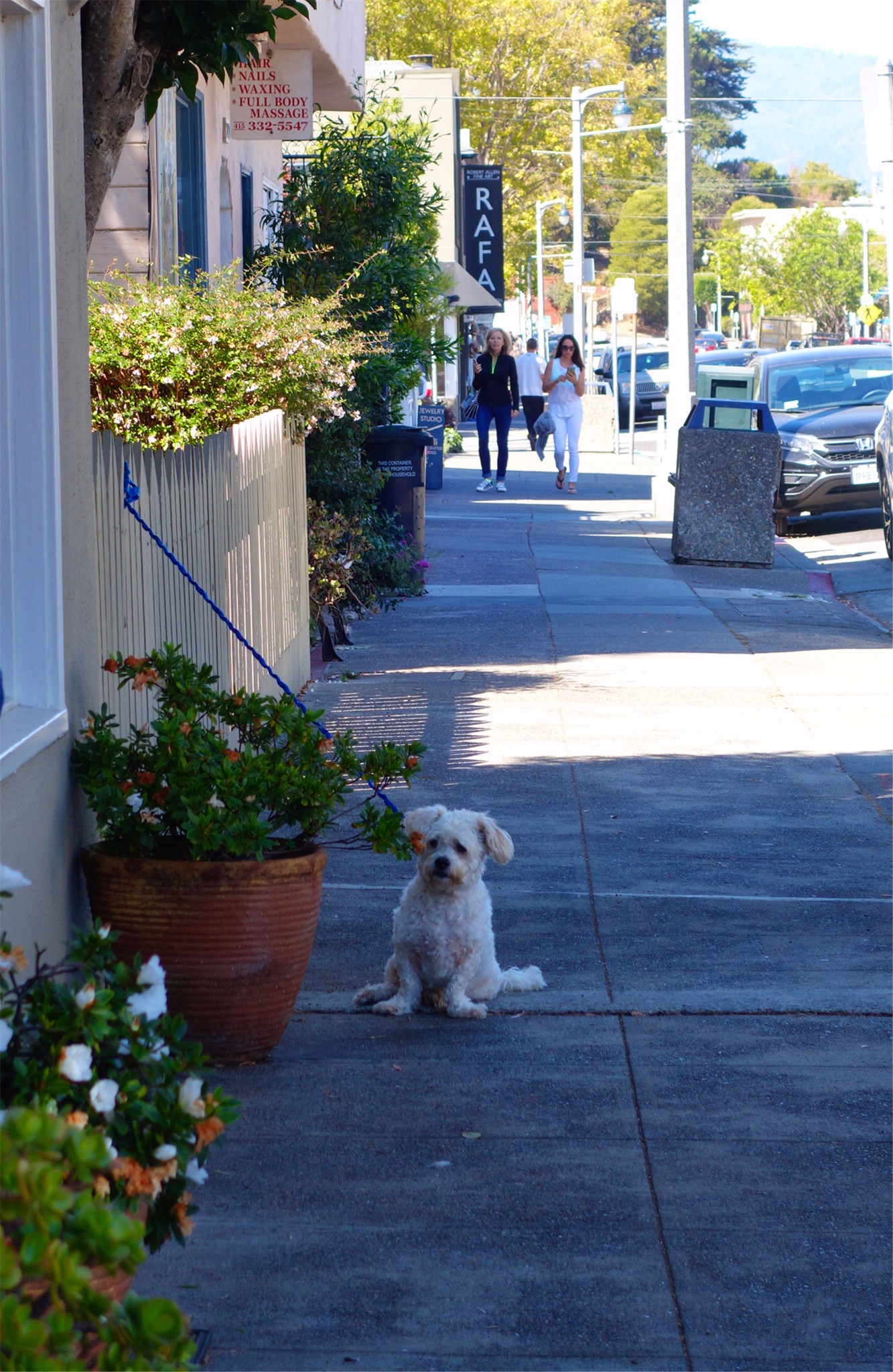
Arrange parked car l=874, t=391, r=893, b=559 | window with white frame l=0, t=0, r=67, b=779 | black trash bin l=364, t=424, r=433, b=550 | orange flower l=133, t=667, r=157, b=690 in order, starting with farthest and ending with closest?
1. parked car l=874, t=391, r=893, b=559
2. black trash bin l=364, t=424, r=433, b=550
3. orange flower l=133, t=667, r=157, b=690
4. window with white frame l=0, t=0, r=67, b=779

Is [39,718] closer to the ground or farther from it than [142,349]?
closer to the ground

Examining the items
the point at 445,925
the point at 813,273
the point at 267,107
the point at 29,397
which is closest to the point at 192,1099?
the point at 29,397

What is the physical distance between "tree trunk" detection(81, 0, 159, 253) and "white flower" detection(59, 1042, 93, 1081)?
374cm

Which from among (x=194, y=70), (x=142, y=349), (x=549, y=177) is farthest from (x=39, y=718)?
(x=549, y=177)

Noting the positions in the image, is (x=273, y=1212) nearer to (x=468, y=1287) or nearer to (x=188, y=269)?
(x=468, y=1287)

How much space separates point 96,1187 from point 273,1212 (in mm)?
1384

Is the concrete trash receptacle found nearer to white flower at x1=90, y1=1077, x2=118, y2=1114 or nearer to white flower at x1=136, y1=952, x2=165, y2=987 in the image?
white flower at x1=136, y1=952, x2=165, y2=987

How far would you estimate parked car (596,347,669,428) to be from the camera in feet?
129

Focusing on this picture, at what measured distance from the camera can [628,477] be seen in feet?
87.6

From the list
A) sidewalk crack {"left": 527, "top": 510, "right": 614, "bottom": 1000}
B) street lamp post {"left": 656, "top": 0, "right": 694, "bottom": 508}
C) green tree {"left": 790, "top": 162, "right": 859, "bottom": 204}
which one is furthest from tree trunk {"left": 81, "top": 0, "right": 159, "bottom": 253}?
green tree {"left": 790, "top": 162, "right": 859, "bottom": 204}

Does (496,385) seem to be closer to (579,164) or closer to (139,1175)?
(139,1175)

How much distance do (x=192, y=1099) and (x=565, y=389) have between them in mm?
19980

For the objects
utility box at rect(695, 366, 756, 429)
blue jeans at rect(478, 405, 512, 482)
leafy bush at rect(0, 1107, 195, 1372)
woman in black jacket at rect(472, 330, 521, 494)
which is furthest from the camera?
blue jeans at rect(478, 405, 512, 482)

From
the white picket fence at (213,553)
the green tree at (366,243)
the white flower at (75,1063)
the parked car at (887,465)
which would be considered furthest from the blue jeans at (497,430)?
the white flower at (75,1063)
